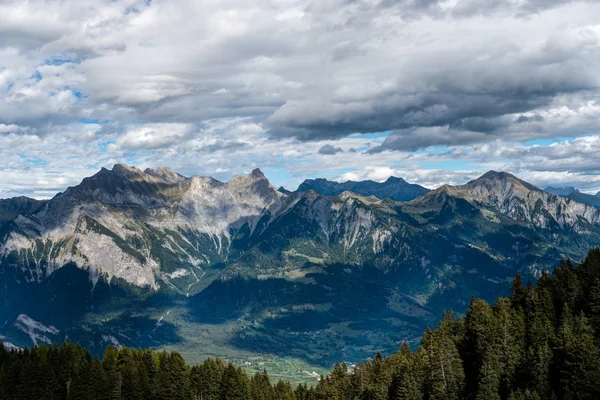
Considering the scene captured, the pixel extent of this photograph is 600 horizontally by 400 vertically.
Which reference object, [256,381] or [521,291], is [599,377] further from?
[256,381]

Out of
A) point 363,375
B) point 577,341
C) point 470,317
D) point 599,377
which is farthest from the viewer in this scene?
point 470,317

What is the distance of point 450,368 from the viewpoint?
428ft

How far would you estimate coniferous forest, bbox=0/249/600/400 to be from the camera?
416ft

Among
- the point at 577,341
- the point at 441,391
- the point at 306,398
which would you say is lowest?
the point at 306,398

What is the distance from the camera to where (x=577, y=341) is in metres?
124

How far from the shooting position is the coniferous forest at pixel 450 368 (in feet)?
416

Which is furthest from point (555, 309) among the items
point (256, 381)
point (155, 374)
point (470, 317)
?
point (155, 374)

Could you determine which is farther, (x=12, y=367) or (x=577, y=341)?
(x=12, y=367)

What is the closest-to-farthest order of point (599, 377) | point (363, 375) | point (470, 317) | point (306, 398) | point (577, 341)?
1. point (599, 377)
2. point (577, 341)
3. point (363, 375)
4. point (470, 317)
5. point (306, 398)

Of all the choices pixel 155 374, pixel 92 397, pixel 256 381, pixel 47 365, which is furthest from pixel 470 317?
pixel 47 365

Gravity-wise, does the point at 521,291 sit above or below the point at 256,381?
above

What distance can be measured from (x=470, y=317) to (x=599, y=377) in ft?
127

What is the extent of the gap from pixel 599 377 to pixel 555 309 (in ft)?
124

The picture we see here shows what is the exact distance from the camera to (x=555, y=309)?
152 metres
